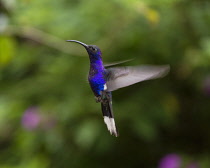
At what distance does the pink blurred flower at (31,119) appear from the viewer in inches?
97.6

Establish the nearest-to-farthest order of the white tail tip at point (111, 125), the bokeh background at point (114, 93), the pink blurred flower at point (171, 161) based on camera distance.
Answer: the white tail tip at point (111, 125), the bokeh background at point (114, 93), the pink blurred flower at point (171, 161)

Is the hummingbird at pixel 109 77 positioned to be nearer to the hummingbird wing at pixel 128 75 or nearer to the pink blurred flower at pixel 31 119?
the hummingbird wing at pixel 128 75

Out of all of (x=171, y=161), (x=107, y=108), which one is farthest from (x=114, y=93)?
A: (x=107, y=108)

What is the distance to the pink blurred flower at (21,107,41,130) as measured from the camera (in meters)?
2.48

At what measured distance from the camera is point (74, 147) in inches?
106

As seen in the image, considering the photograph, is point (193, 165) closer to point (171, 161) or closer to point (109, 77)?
point (171, 161)

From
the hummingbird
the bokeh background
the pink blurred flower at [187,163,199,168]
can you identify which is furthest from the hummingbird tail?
the pink blurred flower at [187,163,199,168]

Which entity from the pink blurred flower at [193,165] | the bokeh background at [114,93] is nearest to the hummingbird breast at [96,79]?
the bokeh background at [114,93]

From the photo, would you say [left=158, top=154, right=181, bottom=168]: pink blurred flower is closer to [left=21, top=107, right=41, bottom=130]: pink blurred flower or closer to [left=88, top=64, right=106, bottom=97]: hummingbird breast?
[left=21, top=107, right=41, bottom=130]: pink blurred flower

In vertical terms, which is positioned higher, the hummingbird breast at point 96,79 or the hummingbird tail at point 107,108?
the hummingbird breast at point 96,79

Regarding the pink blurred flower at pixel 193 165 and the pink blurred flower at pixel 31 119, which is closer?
the pink blurred flower at pixel 193 165

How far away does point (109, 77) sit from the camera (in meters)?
0.71

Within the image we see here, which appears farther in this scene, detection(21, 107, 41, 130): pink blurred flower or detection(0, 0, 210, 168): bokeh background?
detection(21, 107, 41, 130): pink blurred flower

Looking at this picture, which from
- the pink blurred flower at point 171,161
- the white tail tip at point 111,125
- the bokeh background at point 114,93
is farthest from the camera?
the pink blurred flower at point 171,161
